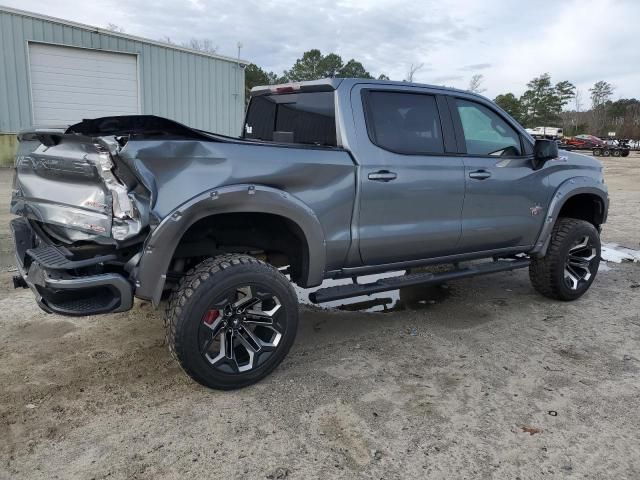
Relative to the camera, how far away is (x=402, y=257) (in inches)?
160

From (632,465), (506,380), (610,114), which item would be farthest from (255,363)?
(610,114)

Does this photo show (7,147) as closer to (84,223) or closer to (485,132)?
(84,223)

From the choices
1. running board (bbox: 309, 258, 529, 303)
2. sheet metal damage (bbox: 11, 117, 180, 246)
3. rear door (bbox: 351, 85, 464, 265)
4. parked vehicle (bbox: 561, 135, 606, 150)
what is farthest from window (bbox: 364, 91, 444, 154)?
parked vehicle (bbox: 561, 135, 606, 150)

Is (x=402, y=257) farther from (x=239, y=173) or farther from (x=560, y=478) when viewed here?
(x=560, y=478)

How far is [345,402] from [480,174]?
2200mm

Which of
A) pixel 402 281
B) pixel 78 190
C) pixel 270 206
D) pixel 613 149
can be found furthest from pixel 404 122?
pixel 613 149

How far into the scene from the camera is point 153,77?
16719mm

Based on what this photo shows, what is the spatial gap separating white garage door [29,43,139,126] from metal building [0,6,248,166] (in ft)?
0.09

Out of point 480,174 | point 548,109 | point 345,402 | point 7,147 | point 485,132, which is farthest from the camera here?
point 548,109

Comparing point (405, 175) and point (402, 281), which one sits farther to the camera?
point (402, 281)

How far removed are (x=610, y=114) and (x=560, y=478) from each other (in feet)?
287

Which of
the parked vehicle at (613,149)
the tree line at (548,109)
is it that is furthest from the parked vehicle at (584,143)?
the tree line at (548,109)

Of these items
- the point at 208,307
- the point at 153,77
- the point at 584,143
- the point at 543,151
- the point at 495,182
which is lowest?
the point at 584,143

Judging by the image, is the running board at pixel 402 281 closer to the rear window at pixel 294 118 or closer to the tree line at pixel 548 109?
the rear window at pixel 294 118
